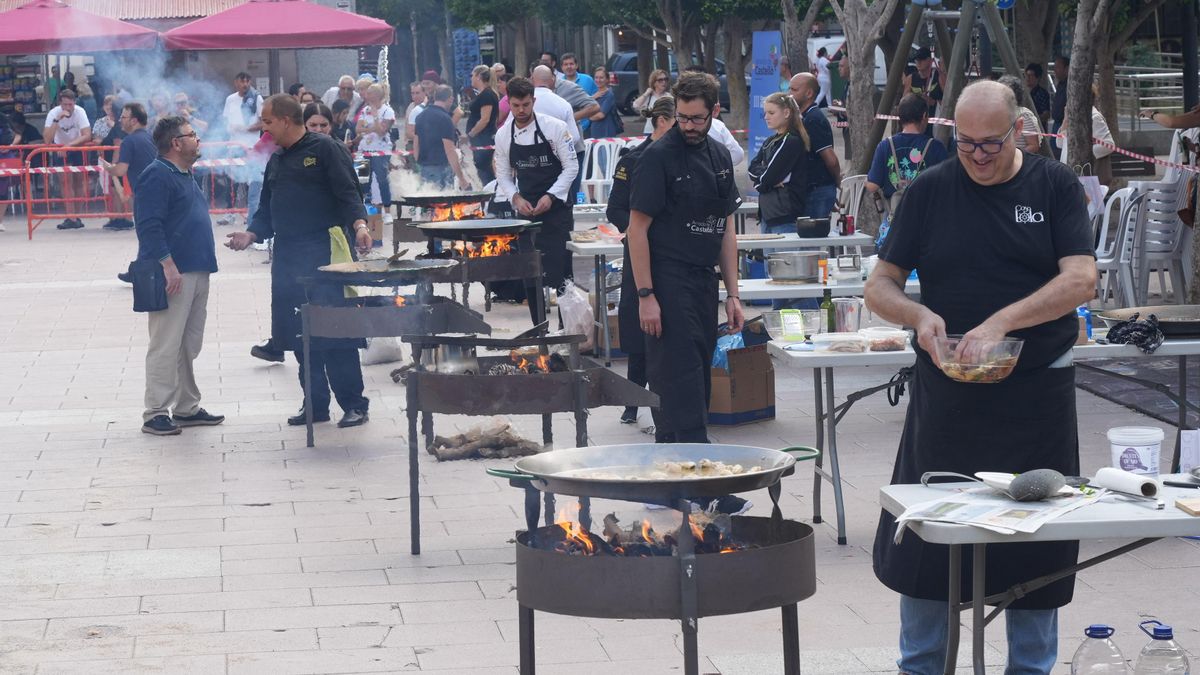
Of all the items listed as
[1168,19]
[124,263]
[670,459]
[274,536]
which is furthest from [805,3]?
[670,459]

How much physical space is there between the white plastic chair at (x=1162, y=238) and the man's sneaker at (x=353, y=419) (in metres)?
6.01

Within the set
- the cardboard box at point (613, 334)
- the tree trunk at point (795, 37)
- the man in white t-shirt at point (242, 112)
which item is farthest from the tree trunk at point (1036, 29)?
the cardboard box at point (613, 334)

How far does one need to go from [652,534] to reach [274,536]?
3567 millimetres

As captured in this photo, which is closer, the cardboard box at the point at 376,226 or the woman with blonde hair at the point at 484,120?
the cardboard box at the point at 376,226

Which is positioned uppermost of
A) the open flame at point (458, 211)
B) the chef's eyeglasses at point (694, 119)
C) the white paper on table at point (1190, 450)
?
the chef's eyeglasses at point (694, 119)

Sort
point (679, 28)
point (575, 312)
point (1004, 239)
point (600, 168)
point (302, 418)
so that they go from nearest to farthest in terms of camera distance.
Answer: point (1004, 239)
point (302, 418)
point (575, 312)
point (600, 168)
point (679, 28)

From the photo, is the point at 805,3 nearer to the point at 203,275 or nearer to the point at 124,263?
the point at 124,263

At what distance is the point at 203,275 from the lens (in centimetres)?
1007

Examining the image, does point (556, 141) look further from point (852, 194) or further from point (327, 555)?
point (327, 555)

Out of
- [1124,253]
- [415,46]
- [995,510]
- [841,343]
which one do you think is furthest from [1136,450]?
[415,46]

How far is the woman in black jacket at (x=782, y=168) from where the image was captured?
38.3 feet

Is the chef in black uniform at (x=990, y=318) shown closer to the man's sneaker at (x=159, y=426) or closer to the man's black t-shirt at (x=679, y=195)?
the man's black t-shirt at (x=679, y=195)

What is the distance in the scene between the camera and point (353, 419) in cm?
1017

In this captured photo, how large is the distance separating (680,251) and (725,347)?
267 centimetres
